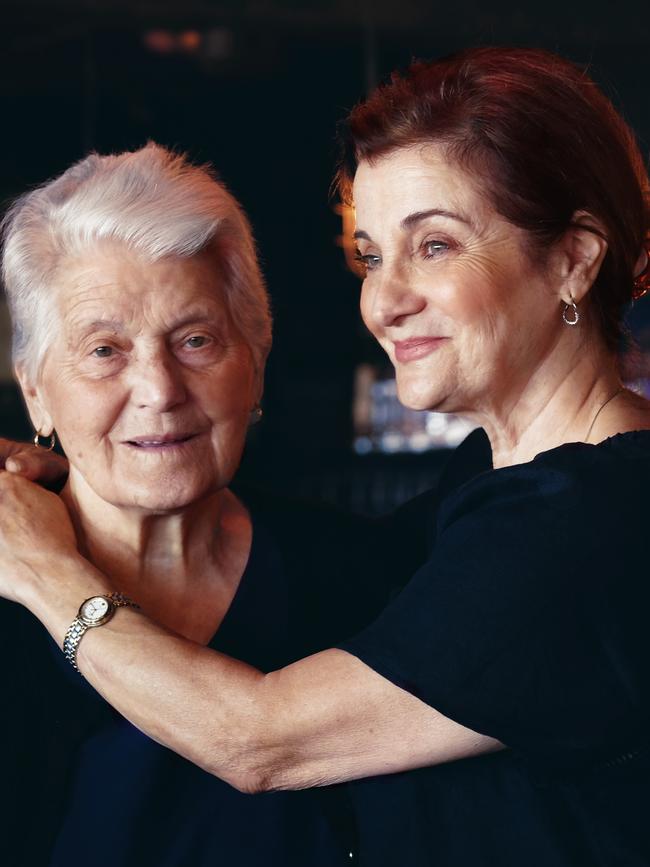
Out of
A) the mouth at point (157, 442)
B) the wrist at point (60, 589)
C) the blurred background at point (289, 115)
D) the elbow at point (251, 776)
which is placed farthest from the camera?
the blurred background at point (289, 115)

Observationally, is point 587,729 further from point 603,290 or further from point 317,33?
point 317,33

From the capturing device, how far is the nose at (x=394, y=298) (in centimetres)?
156

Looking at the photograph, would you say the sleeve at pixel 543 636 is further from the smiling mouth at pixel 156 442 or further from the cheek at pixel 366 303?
the smiling mouth at pixel 156 442

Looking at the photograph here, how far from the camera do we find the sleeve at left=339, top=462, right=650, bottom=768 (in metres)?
1.32

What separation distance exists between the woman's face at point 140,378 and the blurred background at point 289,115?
341cm

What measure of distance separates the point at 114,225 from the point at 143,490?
1.32 ft

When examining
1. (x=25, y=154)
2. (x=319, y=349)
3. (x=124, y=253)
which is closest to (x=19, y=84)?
(x=25, y=154)

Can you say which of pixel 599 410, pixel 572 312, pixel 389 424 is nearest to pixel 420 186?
pixel 572 312

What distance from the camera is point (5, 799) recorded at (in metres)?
1.61

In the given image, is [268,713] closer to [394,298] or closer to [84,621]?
[84,621]

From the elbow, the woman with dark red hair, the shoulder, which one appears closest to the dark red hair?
the woman with dark red hair

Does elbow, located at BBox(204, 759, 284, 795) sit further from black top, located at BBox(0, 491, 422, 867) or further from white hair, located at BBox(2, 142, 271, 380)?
white hair, located at BBox(2, 142, 271, 380)

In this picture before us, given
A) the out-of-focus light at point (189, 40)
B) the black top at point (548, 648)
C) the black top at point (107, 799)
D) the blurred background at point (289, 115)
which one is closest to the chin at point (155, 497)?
the black top at point (107, 799)

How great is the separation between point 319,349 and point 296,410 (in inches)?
14.9
